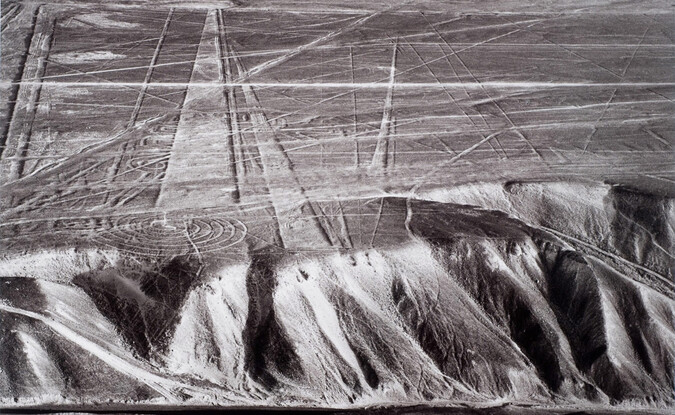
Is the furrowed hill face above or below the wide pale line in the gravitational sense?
below

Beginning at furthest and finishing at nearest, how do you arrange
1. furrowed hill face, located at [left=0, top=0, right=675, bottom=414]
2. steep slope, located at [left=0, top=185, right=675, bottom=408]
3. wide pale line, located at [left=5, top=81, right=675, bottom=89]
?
wide pale line, located at [left=5, top=81, right=675, bottom=89] → furrowed hill face, located at [left=0, top=0, right=675, bottom=414] → steep slope, located at [left=0, top=185, right=675, bottom=408]

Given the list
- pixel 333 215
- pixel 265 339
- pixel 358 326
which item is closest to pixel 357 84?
pixel 333 215

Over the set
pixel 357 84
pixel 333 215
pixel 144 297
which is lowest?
Result: pixel 144 297

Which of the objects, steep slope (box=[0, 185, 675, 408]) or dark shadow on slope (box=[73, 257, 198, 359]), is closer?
steep slope (box=[0, 185, 675, 408])

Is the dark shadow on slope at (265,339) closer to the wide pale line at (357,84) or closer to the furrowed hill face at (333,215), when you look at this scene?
the furrowed hill face at (333,215)

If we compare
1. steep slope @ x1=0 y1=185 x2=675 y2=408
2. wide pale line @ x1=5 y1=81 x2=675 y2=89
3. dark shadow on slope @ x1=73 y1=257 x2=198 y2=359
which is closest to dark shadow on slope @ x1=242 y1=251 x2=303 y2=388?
steep slope @ x1=0 y1=185 x2=675 y2=408

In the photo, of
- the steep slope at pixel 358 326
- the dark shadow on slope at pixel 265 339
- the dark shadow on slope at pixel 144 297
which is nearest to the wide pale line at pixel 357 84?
the steep slope at pixel 358 326

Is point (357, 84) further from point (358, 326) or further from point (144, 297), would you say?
point (144, 297)

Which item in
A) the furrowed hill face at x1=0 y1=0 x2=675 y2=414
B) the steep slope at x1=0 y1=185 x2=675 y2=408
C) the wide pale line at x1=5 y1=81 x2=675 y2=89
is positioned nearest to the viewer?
the steep slope at x1=0 y1=185 x2=675 y2=408

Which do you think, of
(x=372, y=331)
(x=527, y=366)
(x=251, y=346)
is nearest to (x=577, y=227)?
(x=527, y=366)

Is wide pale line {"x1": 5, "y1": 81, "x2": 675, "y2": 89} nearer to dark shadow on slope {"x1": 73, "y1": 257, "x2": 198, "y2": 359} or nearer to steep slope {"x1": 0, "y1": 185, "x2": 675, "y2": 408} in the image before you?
steep slope {"x1": 0, "y1": 185, "x2": 675, "y2": 408}
